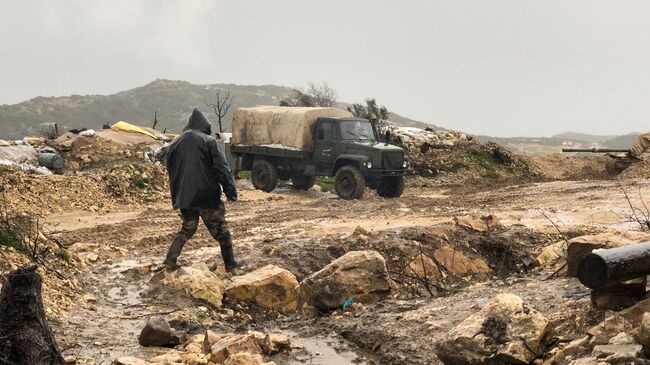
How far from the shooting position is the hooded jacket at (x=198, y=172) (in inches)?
264

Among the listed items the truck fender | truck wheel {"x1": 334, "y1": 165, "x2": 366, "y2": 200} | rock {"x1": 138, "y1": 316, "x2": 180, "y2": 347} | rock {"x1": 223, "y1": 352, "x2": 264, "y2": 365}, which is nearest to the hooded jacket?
rock {"x1": 138, "y1": 316, "x2": 180, "y2": 347}

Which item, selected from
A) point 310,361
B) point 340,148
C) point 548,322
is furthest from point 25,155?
point 548,322

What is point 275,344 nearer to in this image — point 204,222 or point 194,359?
point 194,359

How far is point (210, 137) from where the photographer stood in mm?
6816

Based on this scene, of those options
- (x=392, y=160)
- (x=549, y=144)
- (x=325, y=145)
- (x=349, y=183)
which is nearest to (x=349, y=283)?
(x=349, y=183)

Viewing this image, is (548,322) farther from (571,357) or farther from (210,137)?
(210,137)

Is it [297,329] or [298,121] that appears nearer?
[297,329]

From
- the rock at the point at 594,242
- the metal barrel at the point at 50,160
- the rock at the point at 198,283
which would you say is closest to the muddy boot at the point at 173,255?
the rock at the point at 198,283

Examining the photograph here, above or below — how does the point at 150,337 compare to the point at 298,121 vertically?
below

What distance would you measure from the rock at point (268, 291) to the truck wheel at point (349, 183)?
26.3ft

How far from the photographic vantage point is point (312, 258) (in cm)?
792

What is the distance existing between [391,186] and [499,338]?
1140 centimetres

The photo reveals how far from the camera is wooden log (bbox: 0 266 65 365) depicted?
355 centimetres

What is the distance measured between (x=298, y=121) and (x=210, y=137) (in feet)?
29.7
